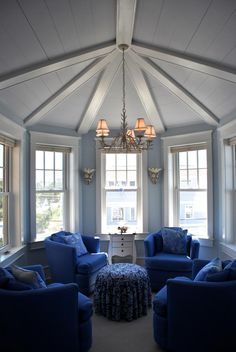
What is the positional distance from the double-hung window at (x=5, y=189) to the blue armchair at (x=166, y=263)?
2.05 metres

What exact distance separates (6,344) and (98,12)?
2970 mm

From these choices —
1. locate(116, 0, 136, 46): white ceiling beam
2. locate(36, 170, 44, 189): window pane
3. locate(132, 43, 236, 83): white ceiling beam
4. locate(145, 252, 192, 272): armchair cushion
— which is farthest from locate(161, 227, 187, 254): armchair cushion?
locate(116, 0, 136, 46): white ceiling beam

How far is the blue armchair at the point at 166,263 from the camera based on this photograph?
3924mm

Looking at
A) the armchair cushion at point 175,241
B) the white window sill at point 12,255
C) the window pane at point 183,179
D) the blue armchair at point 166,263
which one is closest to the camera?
the white window sill at point 12,255

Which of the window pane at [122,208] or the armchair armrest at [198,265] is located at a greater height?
the window pane at [122,208]

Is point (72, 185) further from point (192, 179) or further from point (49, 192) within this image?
point (192, 179)

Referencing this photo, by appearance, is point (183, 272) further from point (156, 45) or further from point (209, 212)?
point (156, 45)

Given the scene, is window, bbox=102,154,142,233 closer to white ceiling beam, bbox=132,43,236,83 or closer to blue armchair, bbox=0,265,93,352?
white ceiling beam, bbox=132,43,236,83

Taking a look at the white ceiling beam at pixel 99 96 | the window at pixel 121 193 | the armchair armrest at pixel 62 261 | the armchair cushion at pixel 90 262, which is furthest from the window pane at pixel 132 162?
the armchair armrest at pixel 62 261

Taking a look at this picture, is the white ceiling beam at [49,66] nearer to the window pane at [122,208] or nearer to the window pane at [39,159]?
the window pane at [39,159]

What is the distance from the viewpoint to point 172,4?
235cm

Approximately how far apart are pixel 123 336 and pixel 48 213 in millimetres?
2528

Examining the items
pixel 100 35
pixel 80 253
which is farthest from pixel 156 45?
pixel 80 253

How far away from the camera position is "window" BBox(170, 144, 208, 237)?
4.82m
